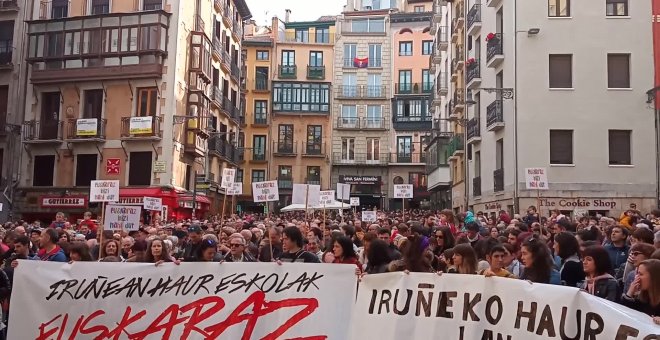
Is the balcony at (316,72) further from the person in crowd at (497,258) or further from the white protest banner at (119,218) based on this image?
the person in crowd at (497,258)

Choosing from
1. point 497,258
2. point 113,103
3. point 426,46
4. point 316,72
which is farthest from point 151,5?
point 497,258

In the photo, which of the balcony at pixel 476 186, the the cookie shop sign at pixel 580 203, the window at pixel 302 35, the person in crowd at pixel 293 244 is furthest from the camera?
the window at pixel 302 35

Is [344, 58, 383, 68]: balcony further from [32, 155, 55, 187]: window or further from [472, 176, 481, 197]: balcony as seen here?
[32, 155, 55, 187]: window

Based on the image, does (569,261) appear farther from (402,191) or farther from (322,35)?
(322,35)

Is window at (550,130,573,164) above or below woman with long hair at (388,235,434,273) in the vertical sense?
above

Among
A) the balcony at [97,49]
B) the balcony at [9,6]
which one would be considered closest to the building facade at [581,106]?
the balcony at [97,49]

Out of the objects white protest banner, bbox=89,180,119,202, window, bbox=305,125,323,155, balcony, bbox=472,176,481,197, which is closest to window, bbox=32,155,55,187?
balcony, bbox=472,176,481,197

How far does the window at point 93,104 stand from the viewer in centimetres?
3697

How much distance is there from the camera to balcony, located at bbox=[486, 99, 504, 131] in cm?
2984

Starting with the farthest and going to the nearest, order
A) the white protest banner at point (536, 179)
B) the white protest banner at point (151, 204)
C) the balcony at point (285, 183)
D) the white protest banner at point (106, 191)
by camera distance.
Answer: the balcony at point (285, 183)
the white protest banner at point (151, 204)
the white protest banner at point (536, 179)
the white protest banner at point (106, 191)

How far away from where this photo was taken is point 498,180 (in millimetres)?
30812

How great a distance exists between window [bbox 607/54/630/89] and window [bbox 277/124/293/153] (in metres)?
38.7

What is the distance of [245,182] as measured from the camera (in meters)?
63.1

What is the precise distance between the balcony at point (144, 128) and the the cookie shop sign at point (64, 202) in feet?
12.5
